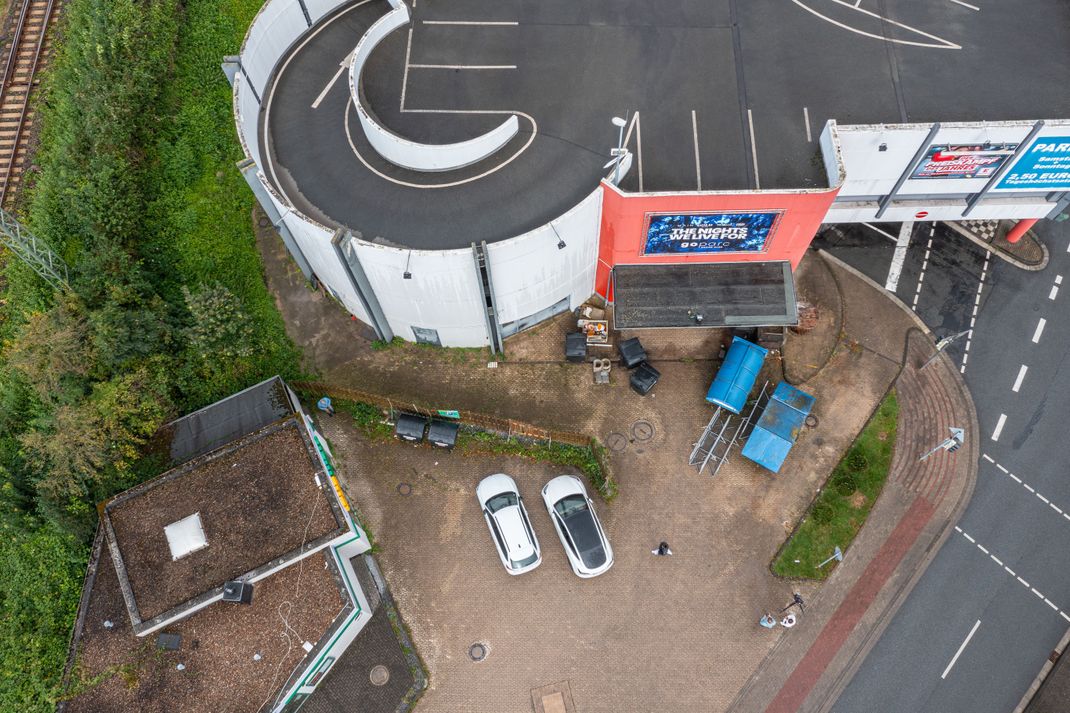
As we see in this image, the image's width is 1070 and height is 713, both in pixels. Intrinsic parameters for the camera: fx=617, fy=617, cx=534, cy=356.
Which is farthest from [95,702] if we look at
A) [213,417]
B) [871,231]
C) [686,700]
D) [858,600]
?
[871,231]

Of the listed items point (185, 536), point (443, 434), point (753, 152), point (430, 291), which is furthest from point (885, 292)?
point (185, 536)

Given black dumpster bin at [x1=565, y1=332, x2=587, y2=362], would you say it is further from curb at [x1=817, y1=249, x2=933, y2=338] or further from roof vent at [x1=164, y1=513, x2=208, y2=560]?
roof vent at [x1=164, y1=513, x2=208, y2=560]

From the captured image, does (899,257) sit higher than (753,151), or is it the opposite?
(753,151)

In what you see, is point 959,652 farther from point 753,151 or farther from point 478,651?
point 753,151

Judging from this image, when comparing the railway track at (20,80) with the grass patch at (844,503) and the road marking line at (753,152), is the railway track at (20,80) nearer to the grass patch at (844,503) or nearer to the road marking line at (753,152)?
the road marking line at (753,152)

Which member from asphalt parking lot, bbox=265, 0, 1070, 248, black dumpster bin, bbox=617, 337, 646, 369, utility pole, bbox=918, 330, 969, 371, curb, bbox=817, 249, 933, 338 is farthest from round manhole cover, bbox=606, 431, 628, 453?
utility pole, bbox=918, 330, 969, 371
